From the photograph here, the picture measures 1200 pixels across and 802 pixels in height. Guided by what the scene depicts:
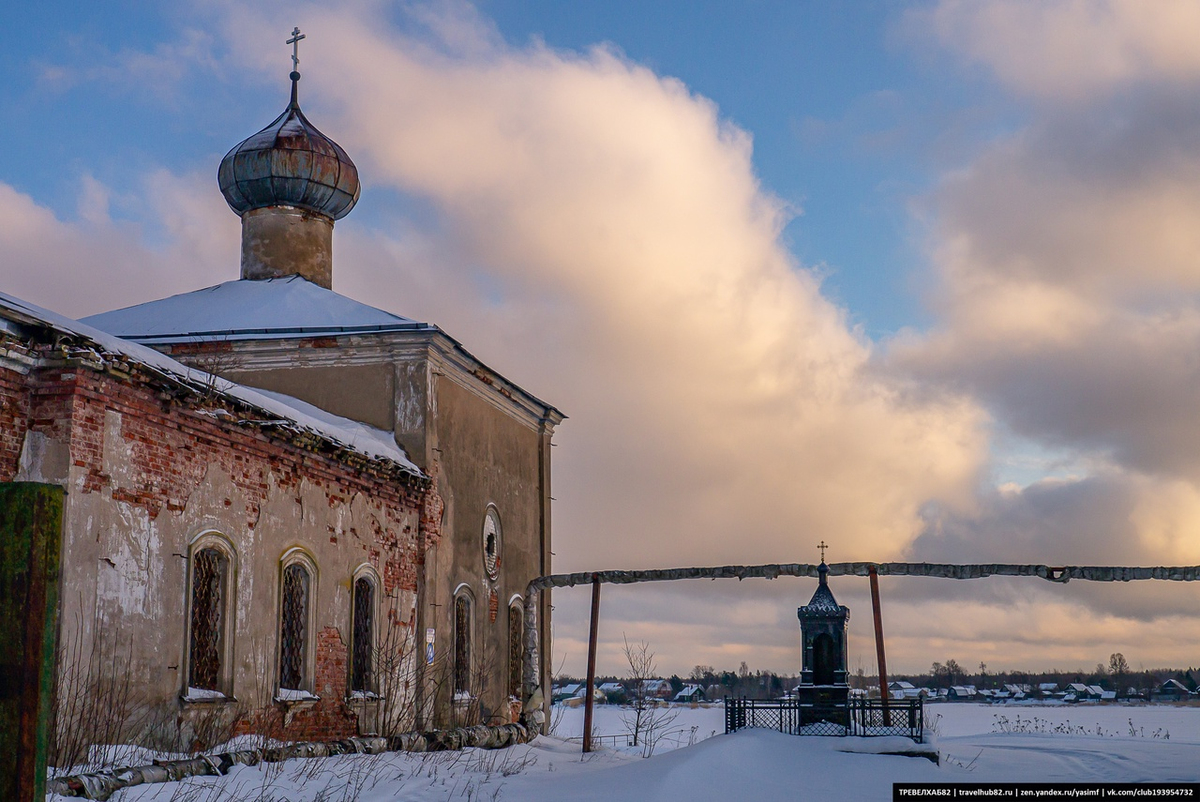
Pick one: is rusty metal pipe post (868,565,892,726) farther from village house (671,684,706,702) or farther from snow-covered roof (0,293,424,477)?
village house (671,684,706,702)

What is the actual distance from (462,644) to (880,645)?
5832 mm

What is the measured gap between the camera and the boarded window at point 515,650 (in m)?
18.2

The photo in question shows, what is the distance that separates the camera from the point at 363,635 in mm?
13836

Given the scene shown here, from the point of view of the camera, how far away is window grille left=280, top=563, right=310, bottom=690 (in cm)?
1214

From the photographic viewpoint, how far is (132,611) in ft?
31.8

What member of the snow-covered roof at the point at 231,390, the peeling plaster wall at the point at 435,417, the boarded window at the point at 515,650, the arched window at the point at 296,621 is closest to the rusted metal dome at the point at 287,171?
the peeling plaster wall at the point at 435,417

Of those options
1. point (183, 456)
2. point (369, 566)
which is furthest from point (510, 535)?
point (183, 456)

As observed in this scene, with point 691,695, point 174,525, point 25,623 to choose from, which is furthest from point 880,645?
point 691,695

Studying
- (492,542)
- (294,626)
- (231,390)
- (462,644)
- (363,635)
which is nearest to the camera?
(231,390)

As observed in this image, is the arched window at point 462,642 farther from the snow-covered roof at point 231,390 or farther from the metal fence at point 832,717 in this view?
the metal fence at point 832,717

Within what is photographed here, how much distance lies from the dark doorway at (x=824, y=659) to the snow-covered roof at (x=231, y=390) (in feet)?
21.9

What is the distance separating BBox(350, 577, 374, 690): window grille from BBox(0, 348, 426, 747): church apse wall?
2 centimetres

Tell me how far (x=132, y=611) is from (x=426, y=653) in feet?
18.7

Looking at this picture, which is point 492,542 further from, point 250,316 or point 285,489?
point 285,489
